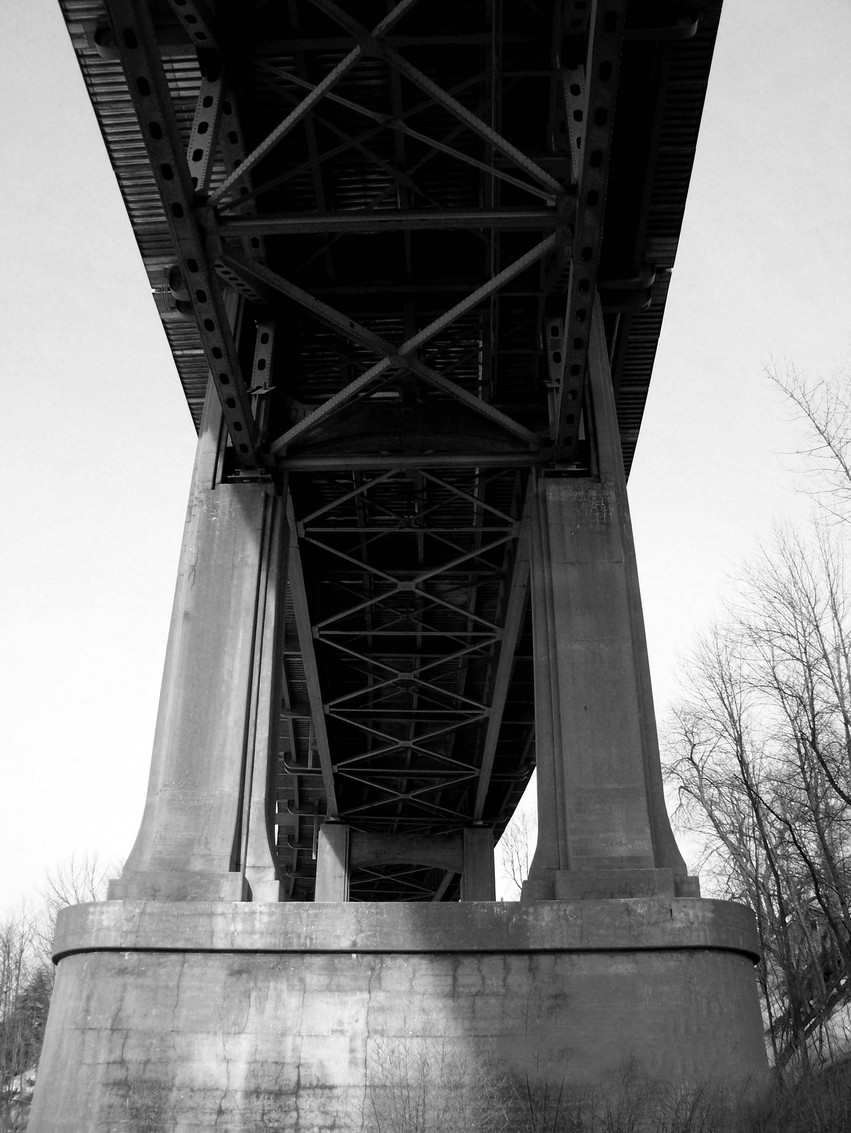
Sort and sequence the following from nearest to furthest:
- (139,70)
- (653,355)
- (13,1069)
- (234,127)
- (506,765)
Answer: (139,70) < (234,127) < (653,355) < (506,765) < (13,1069)

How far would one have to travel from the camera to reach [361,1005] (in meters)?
9.17

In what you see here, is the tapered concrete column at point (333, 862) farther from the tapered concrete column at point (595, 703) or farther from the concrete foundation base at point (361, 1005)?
the concrete foundation base at point (361, 1005)

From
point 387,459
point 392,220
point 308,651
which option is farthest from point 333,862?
point 392,220

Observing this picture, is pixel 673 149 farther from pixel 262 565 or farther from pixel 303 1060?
pixel 303 1060

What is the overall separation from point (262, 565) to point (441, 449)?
3354mm

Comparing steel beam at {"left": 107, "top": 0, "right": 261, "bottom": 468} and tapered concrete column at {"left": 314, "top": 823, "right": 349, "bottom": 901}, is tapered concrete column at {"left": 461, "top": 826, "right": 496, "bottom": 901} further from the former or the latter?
steel beam at {"left": 107, "top": 0, "right": 261, "bottom": 468}

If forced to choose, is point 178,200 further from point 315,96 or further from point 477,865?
point 477,865

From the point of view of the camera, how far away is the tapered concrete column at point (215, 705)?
34.2 ft

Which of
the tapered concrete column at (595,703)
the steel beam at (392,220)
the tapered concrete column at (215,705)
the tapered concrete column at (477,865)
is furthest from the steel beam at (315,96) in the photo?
the tapered concrete column at (477,865)

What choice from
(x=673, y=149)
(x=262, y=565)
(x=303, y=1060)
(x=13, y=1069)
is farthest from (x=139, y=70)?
(x=13, y=1069)

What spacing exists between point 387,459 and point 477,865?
23.5 metres

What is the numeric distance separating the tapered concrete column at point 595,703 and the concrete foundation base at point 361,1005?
89 cm

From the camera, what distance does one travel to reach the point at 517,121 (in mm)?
12992

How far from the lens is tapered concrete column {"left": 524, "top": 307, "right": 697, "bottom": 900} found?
33.7 feet
